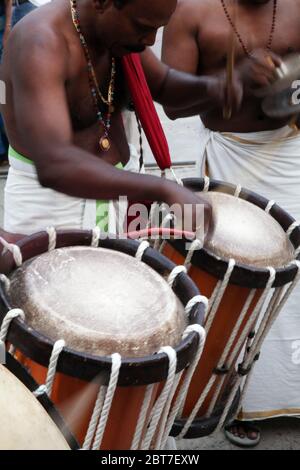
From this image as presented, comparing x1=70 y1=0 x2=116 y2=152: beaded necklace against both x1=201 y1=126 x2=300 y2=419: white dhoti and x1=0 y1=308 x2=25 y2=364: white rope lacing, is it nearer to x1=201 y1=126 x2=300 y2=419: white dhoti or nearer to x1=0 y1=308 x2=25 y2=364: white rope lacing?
x1=201 y1=126 x2=300 y2=419: white dhoti

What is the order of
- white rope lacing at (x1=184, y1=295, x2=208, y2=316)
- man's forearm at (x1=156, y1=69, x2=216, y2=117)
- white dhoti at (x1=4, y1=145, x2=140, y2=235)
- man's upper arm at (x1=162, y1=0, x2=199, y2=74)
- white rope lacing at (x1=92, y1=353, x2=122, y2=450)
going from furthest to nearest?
man's upper arm at (x1=162, y1=0, x2=199, y2=74)
man's forearm at (x1=156, y1=69, x2=216, y2=117)
white dhoti at (x1=4, y1=145, x2=140, y2=235)
white rope lacing at (x1=184, y1=295, x2=208, y2=316)
white rope lacing at (x1=92, y1=353, x2=122, y2=450)

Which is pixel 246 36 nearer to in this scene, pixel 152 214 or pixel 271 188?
pixel 271 188

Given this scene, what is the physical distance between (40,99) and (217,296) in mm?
668

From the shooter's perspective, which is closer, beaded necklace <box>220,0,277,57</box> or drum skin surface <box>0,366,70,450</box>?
drum skin surface <box>0,366,70,450</box>

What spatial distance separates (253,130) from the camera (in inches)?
100

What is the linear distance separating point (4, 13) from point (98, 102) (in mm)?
2527

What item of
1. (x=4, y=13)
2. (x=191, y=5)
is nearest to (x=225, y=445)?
(x=191, y=5)

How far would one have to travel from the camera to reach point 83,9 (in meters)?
1.81

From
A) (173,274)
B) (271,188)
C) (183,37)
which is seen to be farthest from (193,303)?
(183,37)

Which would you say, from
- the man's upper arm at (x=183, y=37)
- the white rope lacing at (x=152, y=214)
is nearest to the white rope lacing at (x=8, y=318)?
the white rope lacing at (x=152, y=214)

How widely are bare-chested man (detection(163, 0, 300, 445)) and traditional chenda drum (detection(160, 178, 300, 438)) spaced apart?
526 mm

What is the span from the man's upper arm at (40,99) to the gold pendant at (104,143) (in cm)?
36

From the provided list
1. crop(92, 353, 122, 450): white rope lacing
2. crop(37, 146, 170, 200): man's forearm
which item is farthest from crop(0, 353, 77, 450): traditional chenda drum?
crop(37, 146, 170, 200): man's forearm

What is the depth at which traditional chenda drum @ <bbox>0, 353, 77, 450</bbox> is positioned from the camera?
A: 0.88 metres
